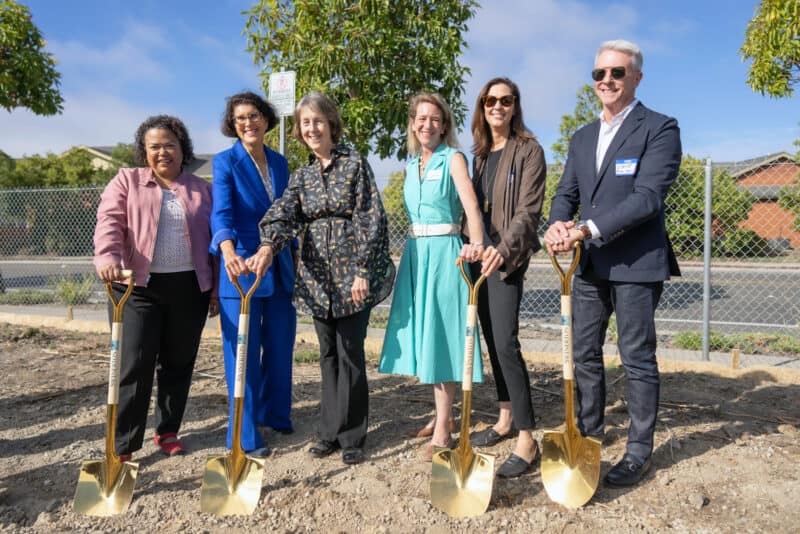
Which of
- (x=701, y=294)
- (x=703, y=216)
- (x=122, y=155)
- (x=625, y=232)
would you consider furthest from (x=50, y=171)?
(x=625, y=232)

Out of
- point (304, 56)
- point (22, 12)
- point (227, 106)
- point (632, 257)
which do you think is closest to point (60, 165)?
point (22, 12)

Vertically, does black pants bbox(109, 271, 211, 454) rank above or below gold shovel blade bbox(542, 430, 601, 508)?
above

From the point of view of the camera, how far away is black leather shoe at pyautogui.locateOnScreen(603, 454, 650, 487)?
9.32 ft

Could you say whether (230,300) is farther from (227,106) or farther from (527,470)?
(527,470)

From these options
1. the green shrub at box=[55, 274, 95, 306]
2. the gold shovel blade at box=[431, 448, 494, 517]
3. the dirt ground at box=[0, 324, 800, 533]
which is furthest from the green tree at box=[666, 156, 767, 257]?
the green shrub at box=[55, 274, 95, 306]

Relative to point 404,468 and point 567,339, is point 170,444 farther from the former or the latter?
point 567,339

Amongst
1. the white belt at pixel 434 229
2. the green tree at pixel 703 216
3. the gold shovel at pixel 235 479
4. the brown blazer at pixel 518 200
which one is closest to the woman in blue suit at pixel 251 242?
the gold shovel at pixel 235 479

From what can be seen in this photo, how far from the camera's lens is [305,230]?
10.6 ft

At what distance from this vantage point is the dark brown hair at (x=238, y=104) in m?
3.32

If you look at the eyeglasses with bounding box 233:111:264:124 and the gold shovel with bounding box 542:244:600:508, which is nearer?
the gold shovel with bounding box 542:244:600:508

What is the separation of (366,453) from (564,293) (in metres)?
1.58

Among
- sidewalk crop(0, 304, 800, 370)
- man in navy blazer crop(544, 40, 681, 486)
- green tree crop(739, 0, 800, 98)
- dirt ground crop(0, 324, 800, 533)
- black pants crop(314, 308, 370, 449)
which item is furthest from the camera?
green tree crop(739, 0, 800, 98)

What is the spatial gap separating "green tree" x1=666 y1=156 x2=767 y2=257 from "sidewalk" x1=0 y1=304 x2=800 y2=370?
6.62ft

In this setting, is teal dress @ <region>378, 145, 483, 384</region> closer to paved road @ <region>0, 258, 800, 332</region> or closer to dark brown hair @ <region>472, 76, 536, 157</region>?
dark brown hair @ <region>472, 76, 536, 157</region>
